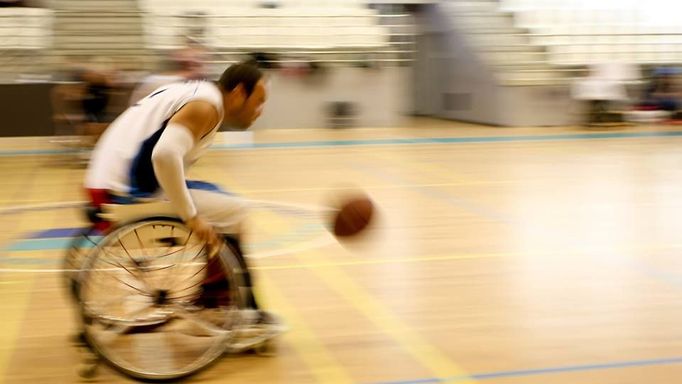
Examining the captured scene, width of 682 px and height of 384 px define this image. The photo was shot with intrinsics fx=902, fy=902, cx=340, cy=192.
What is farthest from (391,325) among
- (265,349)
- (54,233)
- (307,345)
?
(54,233)

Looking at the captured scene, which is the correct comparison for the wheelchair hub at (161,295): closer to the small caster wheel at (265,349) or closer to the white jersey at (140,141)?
the white jersey at (140,141)

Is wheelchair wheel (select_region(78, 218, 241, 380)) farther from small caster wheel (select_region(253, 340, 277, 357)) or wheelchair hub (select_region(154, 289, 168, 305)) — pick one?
small caster wheel (select_region(253, 340, 277, 357))

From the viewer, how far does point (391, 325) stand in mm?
4438

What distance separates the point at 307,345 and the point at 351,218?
70 centimetres

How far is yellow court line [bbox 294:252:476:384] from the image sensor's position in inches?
151

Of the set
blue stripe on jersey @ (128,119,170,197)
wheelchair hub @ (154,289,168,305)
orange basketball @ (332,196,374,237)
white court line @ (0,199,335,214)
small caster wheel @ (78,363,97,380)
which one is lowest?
white court line @ (0,199,335,214)

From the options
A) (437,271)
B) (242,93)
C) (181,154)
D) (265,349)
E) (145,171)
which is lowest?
(437,271)

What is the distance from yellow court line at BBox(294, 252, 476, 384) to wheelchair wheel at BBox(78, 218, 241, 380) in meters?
0.87

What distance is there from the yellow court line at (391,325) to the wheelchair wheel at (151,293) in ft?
2.86

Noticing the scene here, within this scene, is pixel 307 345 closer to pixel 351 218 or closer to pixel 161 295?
pixel 351 218

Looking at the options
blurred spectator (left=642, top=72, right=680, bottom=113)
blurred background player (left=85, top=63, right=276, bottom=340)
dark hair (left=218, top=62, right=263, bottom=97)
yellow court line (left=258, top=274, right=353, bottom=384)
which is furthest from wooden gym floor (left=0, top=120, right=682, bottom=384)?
blurred spectator (left=642, top=72, right=680, bottom=113)

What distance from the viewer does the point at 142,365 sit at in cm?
373

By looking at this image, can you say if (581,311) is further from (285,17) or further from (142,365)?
(285,17)

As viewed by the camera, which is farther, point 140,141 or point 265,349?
point 265,349
